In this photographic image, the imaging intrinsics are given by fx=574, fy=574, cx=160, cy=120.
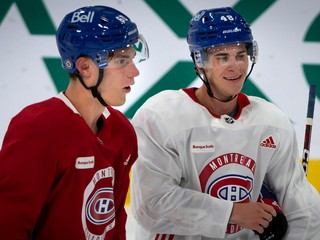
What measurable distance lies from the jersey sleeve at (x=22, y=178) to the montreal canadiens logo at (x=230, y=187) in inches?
25.0

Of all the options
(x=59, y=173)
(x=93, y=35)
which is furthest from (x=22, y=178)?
(x=93, y=35)

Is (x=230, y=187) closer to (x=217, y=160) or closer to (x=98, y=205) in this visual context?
(x=217, y=160)

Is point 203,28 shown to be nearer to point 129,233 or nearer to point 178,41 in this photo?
point 129,233

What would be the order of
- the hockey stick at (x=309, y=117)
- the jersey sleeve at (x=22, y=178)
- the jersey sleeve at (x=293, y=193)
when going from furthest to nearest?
the hockey stick at (x=309, y=117) < the jersey sleeve at (x=293, y=193) < the jersey sleeve at (x=22, y=178)

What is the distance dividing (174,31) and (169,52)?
0.42ft

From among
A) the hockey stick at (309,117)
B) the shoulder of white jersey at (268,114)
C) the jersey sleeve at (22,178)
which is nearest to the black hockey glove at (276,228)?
the shoulder of white jersey at (268,114)

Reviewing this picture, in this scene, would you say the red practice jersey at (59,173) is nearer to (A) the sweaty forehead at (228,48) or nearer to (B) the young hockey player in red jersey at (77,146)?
(B) the young hockey player in red jersey at (77,146)

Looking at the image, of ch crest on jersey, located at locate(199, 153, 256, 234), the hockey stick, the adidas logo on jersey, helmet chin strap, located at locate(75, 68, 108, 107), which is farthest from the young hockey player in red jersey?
the hockey stick

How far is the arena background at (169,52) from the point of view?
3311 millimetres

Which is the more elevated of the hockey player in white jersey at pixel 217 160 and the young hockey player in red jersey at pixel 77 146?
the young hockey player in red jersey at pixel 77 146

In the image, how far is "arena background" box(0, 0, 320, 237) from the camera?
3311mm

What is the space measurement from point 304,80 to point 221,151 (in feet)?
5.78

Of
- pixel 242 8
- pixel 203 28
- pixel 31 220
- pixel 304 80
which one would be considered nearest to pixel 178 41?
pixel 242 8

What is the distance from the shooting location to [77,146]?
137cm
